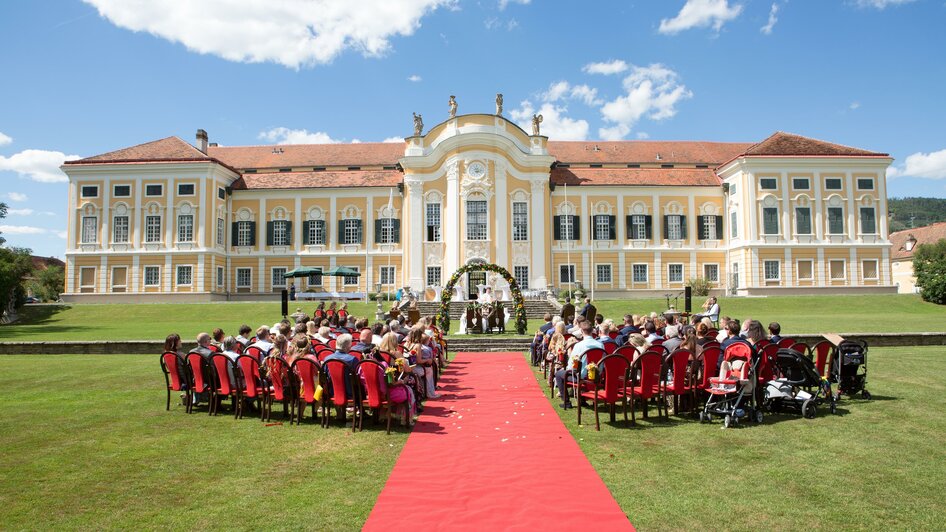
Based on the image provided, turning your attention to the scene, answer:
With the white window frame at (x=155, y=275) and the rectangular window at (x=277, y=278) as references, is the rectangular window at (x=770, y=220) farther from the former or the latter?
the white window frame at (x=155, y=275)

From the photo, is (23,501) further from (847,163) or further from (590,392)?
(847,163)

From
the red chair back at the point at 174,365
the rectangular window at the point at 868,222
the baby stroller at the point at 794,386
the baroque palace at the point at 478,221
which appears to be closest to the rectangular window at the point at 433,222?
the baroque palace at the point at 478,221

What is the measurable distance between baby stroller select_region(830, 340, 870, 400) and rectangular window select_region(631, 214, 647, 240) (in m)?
31.7

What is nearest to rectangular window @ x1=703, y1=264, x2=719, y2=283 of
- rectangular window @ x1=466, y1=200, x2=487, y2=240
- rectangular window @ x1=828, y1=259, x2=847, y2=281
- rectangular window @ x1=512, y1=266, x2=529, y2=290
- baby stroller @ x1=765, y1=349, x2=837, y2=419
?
rectangular window @ x1=828, y1=259, x2=847, y2=281

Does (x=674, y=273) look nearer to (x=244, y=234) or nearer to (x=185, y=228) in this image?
(x=244, y=234)

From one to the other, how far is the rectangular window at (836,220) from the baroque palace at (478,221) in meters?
0.09

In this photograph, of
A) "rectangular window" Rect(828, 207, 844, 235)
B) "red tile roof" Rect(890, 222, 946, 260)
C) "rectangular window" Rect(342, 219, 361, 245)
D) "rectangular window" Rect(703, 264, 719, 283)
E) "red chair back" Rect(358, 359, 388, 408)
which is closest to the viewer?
"red chair back" Rect(358, 359, 388, 408)

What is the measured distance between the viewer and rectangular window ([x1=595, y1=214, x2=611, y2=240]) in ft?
132

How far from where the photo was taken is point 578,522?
469cm

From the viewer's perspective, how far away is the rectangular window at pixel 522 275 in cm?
3753

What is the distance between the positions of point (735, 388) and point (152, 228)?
1571 inches

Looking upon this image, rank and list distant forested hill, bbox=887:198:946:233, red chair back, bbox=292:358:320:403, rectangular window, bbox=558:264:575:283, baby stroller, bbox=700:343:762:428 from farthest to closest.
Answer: distant forested hill, bbox=887:198:946:233
rectangular window, bbox=558:264:575:283
red chair back, bbox=292:358:320:403
baby stroller, bbox=700:343:762:428

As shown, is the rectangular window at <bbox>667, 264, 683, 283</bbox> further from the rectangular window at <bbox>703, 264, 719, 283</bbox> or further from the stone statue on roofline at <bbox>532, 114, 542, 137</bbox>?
the stone statue on roofline at <bbox>532, 114, 542, 137</bbox>

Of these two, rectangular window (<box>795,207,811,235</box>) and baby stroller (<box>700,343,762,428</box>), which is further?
rectangular window (<box>795,207,811,235</box>)
